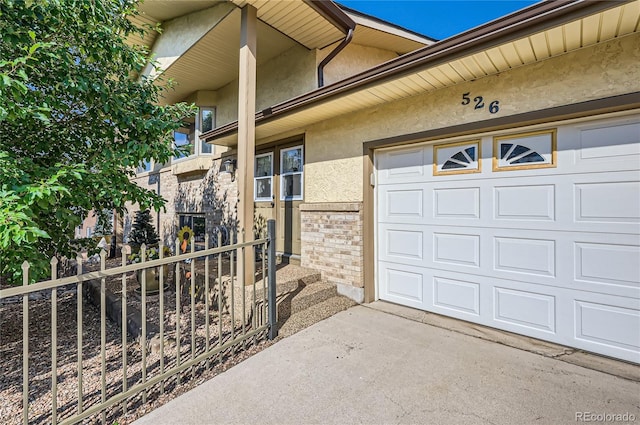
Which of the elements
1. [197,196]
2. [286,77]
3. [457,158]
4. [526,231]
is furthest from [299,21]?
[197,196]

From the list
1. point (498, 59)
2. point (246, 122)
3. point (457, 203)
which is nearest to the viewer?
point (498, 59)

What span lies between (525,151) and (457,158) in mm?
742

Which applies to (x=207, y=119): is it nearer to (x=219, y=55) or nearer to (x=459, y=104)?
(x=219, y=55)

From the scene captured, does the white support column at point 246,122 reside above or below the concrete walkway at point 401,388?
above

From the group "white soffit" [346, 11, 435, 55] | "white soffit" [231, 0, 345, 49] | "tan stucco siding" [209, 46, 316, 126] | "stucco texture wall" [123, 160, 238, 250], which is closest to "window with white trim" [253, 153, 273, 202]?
"stucco texture wall" [123, 160, 238, 250]

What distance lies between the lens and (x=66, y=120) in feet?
10.2

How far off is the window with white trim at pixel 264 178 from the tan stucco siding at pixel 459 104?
1.29 metres

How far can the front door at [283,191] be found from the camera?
5844 millimetres

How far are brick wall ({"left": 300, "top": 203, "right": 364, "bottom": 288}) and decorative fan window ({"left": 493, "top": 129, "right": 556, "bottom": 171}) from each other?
1.93m

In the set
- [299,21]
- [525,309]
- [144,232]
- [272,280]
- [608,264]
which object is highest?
[299,21]

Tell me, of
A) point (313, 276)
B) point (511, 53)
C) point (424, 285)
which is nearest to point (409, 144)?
point (511, 53)

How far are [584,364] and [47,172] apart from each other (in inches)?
202

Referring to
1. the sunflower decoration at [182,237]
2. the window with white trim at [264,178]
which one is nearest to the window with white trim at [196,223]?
the sunflower decoration at [182,237]

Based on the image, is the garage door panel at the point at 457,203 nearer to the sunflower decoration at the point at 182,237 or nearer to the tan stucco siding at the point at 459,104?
the tan stucco siding at the point at 459,104
